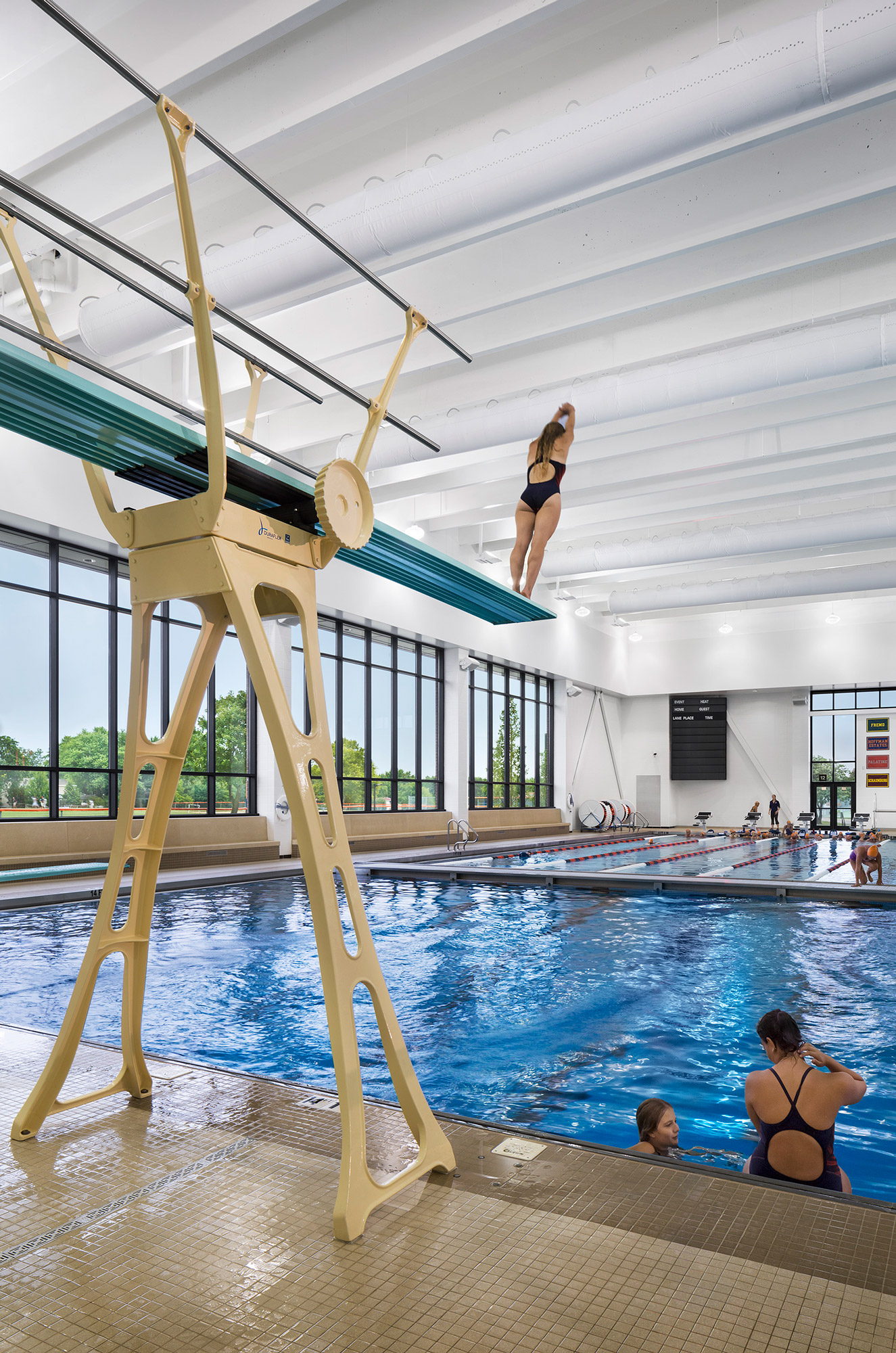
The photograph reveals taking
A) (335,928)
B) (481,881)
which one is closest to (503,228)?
(335,928)

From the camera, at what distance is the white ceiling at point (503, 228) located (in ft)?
19.6

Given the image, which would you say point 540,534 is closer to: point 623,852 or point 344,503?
point 344,503

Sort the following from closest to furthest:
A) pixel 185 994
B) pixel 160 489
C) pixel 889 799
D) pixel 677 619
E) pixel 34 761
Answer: pixel 160 489, pixel 185 994, pixel 34 761, pixel 889 799, pixel 677 619

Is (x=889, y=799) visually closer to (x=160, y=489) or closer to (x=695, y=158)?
(x=695, y=158)

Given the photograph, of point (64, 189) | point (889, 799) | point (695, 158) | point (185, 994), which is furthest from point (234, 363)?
point (889, 799)

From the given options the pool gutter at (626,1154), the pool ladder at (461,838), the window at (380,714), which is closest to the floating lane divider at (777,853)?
the pool ladder at (461,838)

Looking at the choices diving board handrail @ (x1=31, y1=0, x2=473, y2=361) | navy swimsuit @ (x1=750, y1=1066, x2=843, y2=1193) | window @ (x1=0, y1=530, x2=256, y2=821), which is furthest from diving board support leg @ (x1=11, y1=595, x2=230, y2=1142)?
window @ (x1=0, y1=530, x2=256, y2=821)

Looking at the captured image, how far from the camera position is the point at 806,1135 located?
9.67 ft

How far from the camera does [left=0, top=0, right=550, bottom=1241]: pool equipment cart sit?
2.22 metres

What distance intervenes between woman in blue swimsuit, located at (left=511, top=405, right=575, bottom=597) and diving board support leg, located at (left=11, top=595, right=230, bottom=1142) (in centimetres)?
453

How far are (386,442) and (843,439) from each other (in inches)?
234

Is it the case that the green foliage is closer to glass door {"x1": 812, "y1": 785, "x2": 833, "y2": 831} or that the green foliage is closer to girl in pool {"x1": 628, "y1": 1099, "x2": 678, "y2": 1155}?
girl in pool {"x1": 628, "y1": 1099, "x2": 678, "y2": 1155}

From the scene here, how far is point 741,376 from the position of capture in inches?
370

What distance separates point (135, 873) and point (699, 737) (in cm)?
2583
